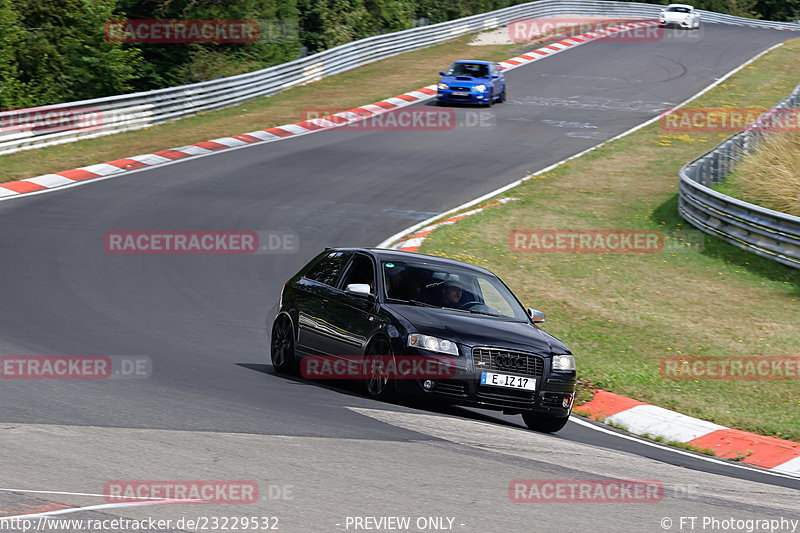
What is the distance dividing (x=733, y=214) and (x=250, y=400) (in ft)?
43.1

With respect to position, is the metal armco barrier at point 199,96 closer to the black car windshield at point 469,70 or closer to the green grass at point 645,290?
the black car windshield at point 469,70

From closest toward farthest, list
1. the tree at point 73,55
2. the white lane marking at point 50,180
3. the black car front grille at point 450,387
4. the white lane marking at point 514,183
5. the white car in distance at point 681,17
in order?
the black car front grille at point 450,387
the white lane marking at point 514,183
the white lane marking at point 50,180
the tree at point 73,55
the white car in distance at point 681,17

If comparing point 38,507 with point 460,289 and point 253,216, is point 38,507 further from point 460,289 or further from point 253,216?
point 253,216

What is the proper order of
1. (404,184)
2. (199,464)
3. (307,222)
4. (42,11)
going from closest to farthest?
1. (199,464)
2. (307,222)
3. (404,184)
4. (42,11)

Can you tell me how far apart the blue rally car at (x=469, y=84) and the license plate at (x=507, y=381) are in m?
25.9

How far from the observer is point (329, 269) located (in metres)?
11.8

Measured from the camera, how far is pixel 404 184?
2495cm

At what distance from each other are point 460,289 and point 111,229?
32.7ft

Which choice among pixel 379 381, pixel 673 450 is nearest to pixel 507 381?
pixel 379 381

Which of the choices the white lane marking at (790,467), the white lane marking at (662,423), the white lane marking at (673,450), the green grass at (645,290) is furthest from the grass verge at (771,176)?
the white lane marking at (790,467)

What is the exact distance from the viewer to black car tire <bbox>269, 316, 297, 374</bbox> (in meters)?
11.7

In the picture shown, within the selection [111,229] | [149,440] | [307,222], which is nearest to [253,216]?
[307,222]

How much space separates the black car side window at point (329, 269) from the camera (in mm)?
11602

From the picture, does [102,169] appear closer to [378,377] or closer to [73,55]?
[73,55]
